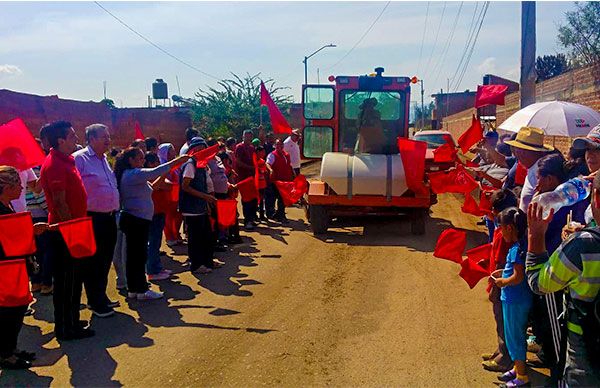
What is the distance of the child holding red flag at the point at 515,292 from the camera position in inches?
163

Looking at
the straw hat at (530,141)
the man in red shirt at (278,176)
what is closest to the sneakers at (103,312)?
the straw hat at (530,141)

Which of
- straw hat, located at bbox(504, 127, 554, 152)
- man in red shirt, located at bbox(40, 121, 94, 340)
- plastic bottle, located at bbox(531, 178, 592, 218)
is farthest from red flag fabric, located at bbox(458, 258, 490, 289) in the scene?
man in red shirt, located at bbox(40, 121, 94, 340)

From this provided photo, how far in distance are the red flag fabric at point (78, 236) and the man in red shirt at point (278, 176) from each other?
6580mm

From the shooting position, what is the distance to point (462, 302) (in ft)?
20.5

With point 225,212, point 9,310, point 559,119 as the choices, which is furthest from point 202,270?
point 559,119

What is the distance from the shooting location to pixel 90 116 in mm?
21703

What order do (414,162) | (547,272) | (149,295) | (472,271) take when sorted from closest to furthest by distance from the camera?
1. (547,272)
2. (472,271)
3. (149,295)
4. (414,162)

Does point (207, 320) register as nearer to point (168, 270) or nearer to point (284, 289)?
point (284, 289)

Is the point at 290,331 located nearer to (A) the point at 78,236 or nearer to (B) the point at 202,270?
(A) the point at 78,236

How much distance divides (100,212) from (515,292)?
4.07 meters

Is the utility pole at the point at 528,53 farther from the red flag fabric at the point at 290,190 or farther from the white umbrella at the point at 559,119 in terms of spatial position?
the white umbrella at the point at 559,119

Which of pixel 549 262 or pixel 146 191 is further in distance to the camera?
pixel 146 191

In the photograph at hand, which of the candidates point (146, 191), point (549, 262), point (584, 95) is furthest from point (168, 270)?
point (584, 95)

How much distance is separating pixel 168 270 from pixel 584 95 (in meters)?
8.43
